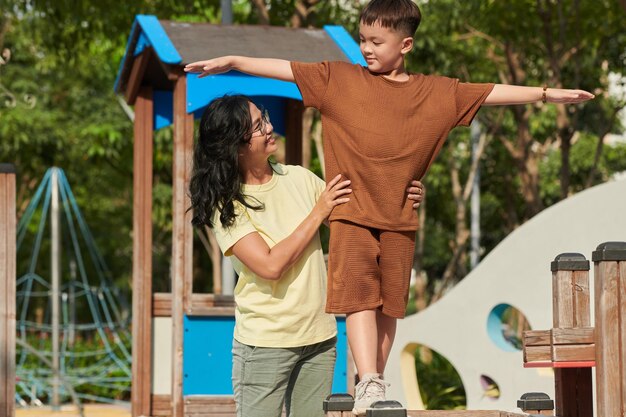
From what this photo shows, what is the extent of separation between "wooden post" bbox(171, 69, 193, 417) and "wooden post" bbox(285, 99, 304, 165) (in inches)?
36.7

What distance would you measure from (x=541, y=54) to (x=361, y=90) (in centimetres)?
1144

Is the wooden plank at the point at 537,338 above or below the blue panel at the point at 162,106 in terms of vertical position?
below

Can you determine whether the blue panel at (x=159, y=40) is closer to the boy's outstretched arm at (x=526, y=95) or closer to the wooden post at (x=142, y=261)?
the wooden post at (x=142, y=261)

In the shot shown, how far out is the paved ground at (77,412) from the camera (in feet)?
40.0

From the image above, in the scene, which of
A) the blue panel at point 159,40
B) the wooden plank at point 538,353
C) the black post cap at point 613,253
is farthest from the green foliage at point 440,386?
the black post cap at point 613,253

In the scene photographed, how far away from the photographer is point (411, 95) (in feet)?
13.5

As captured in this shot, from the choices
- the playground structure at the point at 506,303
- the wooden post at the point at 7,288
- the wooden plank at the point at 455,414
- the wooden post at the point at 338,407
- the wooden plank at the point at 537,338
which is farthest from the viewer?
the playground structure at the point at 506,303

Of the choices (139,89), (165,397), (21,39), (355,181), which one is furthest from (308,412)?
(21,39)

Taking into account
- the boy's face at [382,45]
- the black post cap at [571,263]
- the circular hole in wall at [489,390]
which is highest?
the boy's face at [382,45]

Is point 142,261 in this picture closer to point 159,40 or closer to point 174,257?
point 174,257

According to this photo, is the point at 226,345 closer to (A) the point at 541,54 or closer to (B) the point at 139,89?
(B) the point at 139,89

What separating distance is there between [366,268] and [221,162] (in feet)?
2.03

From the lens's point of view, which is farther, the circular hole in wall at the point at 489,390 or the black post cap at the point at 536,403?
the circular hole in wall at the point at 489,390

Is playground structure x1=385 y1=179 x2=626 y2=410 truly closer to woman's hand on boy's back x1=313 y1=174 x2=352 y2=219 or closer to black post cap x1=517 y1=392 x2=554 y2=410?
black post cap x1=517 y1=392 x2=554 y2=410
